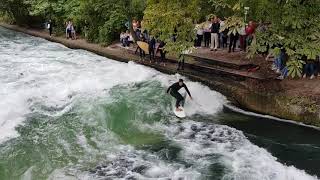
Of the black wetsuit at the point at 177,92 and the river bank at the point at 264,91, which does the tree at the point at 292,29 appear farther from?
the black wetsuit at the point at 177,92

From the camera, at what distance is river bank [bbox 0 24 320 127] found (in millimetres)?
14578

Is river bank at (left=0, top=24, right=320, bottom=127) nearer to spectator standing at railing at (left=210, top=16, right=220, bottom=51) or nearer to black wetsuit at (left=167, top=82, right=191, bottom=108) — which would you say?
spectator standing at railing at (left=210, top=16, right=220, bottom=51)

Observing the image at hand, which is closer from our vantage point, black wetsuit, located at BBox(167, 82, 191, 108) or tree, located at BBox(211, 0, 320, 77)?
tree, located at BBox(211, 0, 320, 77)

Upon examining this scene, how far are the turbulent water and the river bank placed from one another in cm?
54

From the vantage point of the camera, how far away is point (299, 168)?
11961 mm

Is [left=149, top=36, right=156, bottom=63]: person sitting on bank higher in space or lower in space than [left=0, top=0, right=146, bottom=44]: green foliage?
lower

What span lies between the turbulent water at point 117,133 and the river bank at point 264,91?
1.77 feet

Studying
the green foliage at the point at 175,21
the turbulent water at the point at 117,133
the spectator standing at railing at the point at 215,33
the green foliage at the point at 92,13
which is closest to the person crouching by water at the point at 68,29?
the green foliage at the point at 92,13

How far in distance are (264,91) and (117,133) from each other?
17.7 ft

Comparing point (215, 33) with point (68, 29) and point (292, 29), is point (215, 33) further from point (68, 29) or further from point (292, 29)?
point (68, 29)

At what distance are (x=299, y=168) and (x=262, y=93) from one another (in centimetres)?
426

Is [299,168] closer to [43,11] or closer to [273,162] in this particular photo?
[273,162]

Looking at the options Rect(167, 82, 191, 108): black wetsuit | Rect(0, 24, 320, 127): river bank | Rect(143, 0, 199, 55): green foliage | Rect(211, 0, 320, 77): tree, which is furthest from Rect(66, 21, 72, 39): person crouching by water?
Rect(211, 0, 320, 77): tree

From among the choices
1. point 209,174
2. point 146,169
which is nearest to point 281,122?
point 209,174
